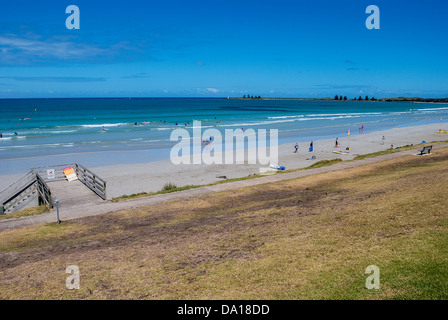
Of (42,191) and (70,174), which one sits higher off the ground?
(70,174)

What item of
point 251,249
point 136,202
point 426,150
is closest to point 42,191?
point 136,202

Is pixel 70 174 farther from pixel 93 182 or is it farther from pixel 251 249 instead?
pixel 251 249

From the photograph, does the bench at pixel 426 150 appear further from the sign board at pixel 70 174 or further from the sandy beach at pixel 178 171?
the sign board at pixel 70 174

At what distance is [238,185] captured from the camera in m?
18.3

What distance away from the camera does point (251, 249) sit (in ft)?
30.0

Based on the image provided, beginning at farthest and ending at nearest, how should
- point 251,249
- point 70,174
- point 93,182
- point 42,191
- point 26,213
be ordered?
point 70,174, point 93,182, point 42,191, point 26,213, point 251,249

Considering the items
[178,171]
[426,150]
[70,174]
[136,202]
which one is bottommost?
[178,171]

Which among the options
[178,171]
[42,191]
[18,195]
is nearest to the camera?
[42,191]

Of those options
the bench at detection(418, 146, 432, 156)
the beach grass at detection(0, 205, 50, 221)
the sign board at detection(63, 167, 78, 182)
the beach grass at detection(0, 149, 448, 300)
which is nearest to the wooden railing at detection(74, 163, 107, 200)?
the sign board at detection(63, 167, 78, 182)

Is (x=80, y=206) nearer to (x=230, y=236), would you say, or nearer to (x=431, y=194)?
(x=230, y=236)

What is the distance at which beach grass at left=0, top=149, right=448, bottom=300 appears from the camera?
7.00 m

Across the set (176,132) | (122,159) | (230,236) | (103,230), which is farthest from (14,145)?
(230,236)

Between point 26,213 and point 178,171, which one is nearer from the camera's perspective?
point 26,213
